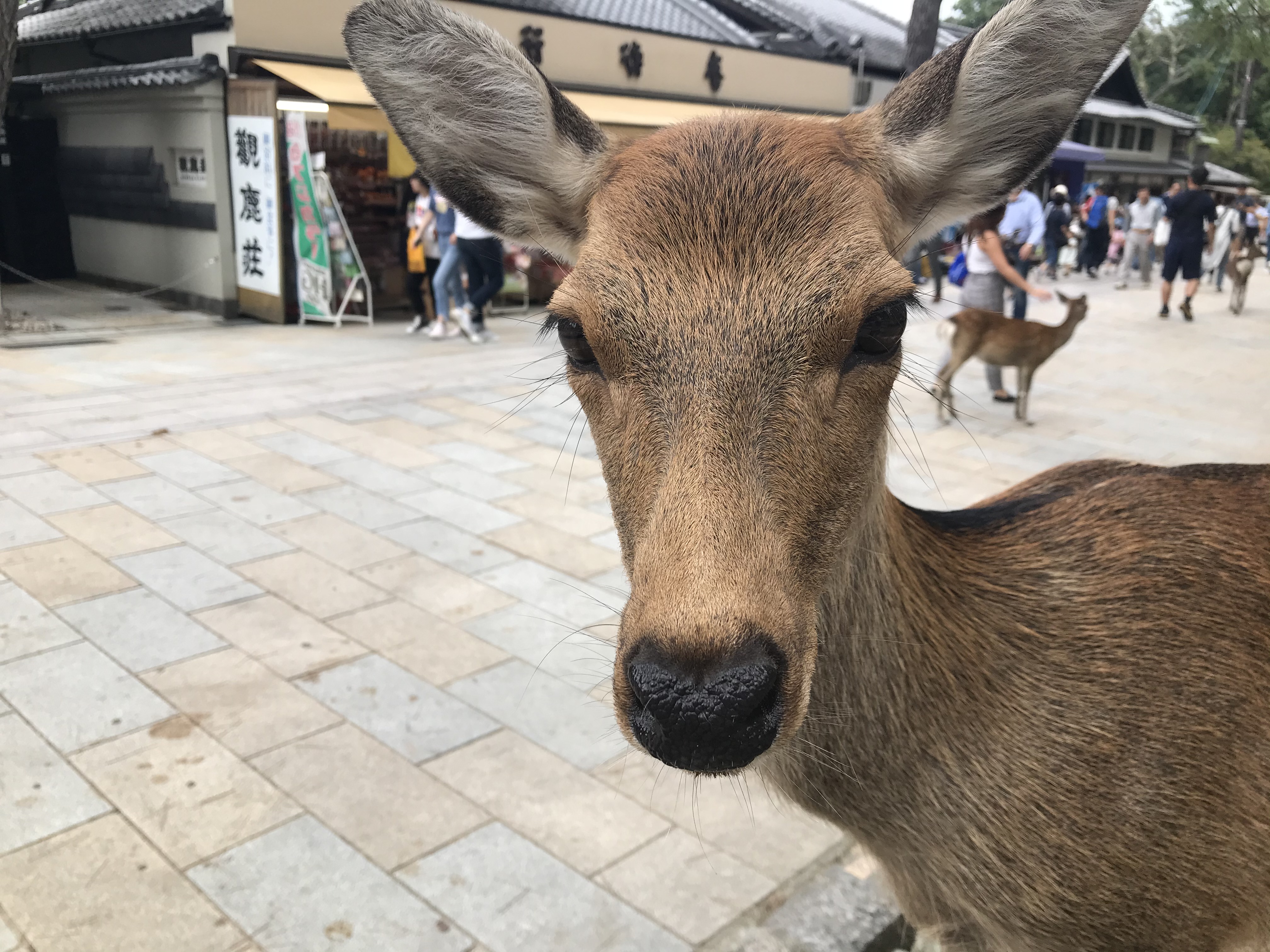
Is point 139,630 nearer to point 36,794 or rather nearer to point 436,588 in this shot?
point 36,794

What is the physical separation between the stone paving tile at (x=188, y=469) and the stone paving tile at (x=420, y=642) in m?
2.55

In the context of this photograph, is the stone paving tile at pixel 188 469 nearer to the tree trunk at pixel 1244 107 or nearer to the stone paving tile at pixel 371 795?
the stone paving tile at pixel 371 795

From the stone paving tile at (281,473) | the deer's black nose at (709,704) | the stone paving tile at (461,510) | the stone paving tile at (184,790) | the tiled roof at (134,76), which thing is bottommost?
the stone paving tile at (184,790)

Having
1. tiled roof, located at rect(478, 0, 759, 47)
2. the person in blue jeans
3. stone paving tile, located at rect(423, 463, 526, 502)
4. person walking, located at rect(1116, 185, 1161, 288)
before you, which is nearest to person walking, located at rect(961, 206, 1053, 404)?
stone paving tile, located at rect(423, 463, 526, 502)

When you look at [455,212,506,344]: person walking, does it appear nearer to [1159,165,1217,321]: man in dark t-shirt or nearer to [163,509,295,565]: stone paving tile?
[163,509,295,565]: stone paving tile

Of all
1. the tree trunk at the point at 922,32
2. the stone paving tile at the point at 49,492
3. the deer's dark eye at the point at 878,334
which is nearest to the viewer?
the deer's dark eye at the point at 878,334

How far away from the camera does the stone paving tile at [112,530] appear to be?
5539 mm

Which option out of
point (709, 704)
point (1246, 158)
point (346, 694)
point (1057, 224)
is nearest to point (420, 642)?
point (346, 694)

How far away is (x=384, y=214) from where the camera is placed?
14703mm

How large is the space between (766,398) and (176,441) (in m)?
7.28

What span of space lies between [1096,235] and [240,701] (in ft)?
80.9

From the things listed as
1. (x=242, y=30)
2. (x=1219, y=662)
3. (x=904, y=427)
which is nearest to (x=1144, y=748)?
(x=1219, y=662)

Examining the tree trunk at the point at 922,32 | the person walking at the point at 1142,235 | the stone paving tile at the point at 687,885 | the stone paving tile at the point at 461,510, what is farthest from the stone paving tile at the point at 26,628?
the person walking at the point at 1142,235

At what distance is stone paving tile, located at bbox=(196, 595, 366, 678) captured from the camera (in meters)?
4.39
